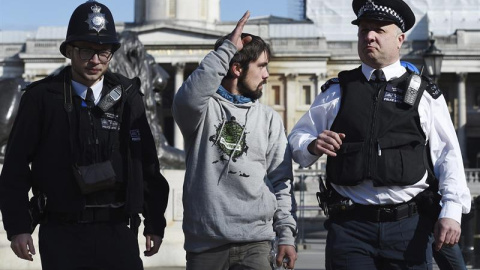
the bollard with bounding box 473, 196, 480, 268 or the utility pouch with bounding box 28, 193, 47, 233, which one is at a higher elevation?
the utility pouch with bounding box 28, 193, 47, 233

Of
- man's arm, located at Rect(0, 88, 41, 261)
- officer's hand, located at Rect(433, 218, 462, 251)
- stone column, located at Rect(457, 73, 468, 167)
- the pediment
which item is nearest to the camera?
officer's hand, located at Rect(433, 218, 462, 251)

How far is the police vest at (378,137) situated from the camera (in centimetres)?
509

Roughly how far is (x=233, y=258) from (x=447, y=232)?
1.00 m

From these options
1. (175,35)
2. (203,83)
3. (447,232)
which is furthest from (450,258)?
(175,35)

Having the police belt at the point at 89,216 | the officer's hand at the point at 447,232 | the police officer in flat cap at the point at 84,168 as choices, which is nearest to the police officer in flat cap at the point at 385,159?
the officer's hand at the point at 447,232

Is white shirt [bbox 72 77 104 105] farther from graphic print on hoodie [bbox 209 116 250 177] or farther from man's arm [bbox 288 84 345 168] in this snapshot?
man's arm [bbox 288 84 345 168]

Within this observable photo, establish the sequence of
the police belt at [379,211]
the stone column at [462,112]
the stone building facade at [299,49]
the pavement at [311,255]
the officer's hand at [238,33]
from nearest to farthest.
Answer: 1. the police belt at [379,211]
2. the officer's hand at [238,33]
3. the pavement at [311,255]
4. the stone column at [462,112]
5. the stone building facade at [299,49]

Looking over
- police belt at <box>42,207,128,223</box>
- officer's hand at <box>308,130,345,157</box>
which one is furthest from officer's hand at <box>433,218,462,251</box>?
police belt at <box>42,207,128,223</box>

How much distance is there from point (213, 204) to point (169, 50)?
68.5 m

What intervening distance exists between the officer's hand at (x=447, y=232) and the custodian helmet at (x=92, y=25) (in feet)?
5.34

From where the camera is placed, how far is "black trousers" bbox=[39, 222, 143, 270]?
5102 mm

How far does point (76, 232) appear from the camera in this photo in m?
5.15

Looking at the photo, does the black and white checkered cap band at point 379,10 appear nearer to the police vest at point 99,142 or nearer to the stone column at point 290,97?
the police vest at point 99,142

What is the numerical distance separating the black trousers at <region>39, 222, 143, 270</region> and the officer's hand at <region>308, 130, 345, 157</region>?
918 millimetres
